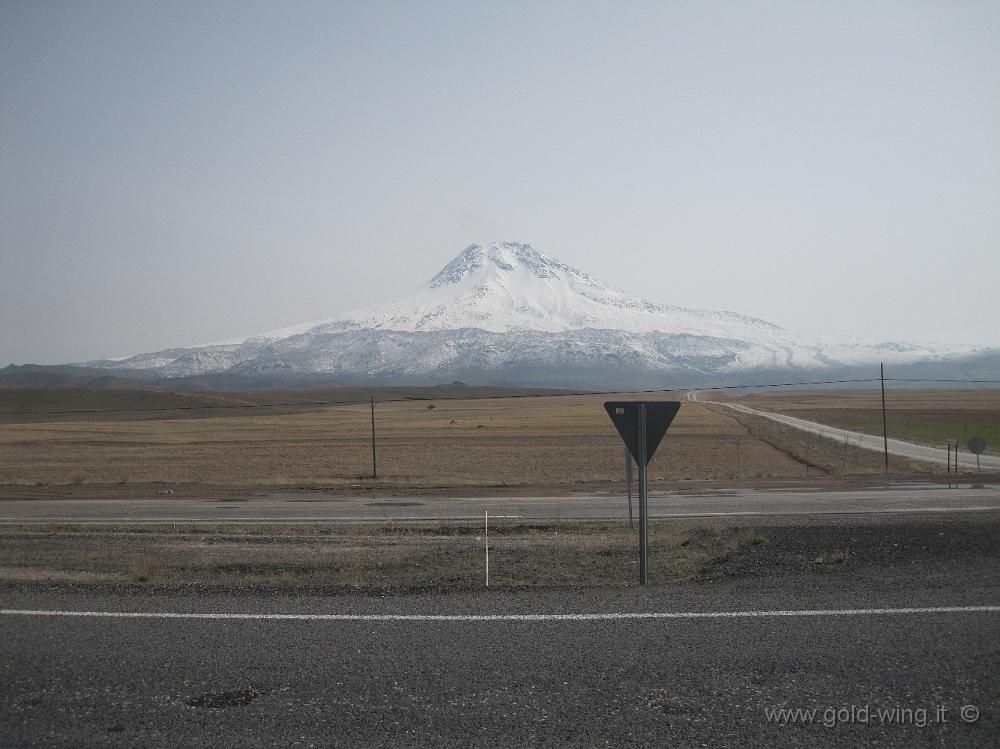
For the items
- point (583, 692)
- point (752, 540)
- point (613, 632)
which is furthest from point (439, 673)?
point (752, 540)

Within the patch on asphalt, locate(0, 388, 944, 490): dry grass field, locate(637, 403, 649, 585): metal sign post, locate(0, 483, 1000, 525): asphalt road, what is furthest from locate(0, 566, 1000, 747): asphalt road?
locate(0, 388, 944, 490): dry grass field

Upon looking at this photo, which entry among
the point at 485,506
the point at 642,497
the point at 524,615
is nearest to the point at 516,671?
the point at 524,615

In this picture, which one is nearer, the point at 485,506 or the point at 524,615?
the point at 524,615

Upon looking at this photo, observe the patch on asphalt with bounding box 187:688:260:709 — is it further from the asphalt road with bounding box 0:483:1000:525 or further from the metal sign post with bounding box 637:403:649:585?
the asphalt road with bounding box 0:483:1000:525

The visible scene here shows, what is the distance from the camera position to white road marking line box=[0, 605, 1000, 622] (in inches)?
293

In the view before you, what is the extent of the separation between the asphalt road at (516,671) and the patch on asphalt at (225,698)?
0.02 meters

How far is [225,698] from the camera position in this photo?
584 centimetres

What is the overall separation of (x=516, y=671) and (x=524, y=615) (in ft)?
4.86

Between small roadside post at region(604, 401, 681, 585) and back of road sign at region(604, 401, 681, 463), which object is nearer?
small roadside post at region(604, 401, 681, 585)

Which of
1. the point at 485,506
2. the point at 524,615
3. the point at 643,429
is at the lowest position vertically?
the point at 485,506

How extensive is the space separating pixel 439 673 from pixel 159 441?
64.2m

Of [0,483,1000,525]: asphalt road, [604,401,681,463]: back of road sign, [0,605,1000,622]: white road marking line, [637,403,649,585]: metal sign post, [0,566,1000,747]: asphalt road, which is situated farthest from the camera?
[0,483,1000,525]: asphalt road

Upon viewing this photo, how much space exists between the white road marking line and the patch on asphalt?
173 centimetres

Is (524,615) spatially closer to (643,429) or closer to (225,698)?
(225,698)
